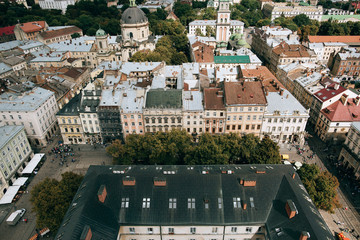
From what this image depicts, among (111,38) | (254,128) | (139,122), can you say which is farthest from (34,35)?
(254,128)

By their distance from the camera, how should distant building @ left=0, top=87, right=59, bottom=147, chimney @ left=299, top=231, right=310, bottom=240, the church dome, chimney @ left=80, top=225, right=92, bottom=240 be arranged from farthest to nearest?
1. the church dome
2. distant building @ left=0, top=87, right=59, bottom=147
3. chimney @ left=299, top=231, right=310, bottom=240
4. chimney @ left=80, top=225, right=92, bottom=240

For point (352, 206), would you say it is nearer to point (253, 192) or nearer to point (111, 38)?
point (253, 192)

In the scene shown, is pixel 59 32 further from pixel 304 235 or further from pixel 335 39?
pixel 304 235

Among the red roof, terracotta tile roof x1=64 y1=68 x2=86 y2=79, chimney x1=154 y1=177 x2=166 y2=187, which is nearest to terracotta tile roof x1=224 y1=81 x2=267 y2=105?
chimney x1=154 y1=177 x2=166 y2=187

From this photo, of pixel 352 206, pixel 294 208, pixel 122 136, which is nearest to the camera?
pixel 294 208

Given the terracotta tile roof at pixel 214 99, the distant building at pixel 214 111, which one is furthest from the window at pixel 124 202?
the terracotta tile roof at pixel 214 99

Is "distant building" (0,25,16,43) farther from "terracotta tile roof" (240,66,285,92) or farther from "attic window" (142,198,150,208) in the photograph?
→ "attic window" (142,198,150,208)
